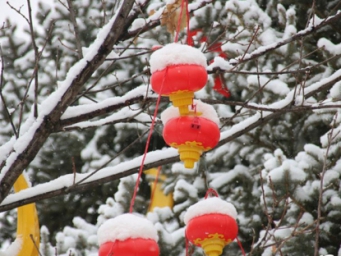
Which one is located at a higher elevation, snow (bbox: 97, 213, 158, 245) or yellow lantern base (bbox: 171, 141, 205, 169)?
yellow lantern base (bbox: 171, 141, 205, 169)

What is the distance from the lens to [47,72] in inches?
335

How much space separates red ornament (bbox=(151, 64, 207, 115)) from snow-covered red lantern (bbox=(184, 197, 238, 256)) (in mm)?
673

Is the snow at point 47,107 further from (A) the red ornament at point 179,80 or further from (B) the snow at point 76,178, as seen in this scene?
(A) the red ornament at point 179,80

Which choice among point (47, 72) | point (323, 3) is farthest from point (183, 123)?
point (47, 72)

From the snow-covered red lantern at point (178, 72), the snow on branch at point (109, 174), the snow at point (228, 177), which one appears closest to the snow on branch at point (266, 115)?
the snow on branch at point (109, 174)

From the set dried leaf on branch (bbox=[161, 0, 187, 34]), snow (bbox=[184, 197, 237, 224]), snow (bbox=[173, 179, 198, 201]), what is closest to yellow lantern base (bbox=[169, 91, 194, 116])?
snow (bbox=[184, 197, 237, 224])

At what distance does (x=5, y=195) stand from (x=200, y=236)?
51.0 inches

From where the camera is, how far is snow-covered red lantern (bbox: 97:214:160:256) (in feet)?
9.02

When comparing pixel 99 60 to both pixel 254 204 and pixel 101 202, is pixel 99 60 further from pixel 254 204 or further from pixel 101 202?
pixel 101 202

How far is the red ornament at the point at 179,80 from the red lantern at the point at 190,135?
145 mm

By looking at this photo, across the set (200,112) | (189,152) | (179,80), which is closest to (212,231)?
(189,152)

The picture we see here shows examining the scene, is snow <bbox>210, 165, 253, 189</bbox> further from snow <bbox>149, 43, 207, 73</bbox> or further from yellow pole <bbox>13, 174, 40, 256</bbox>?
snow <bbox>149, 43, 207, 73</bbox>

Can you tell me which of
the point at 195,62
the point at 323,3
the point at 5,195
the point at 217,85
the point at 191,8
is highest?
the point at 323,3

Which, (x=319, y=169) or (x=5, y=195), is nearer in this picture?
(x=5, y=195)
